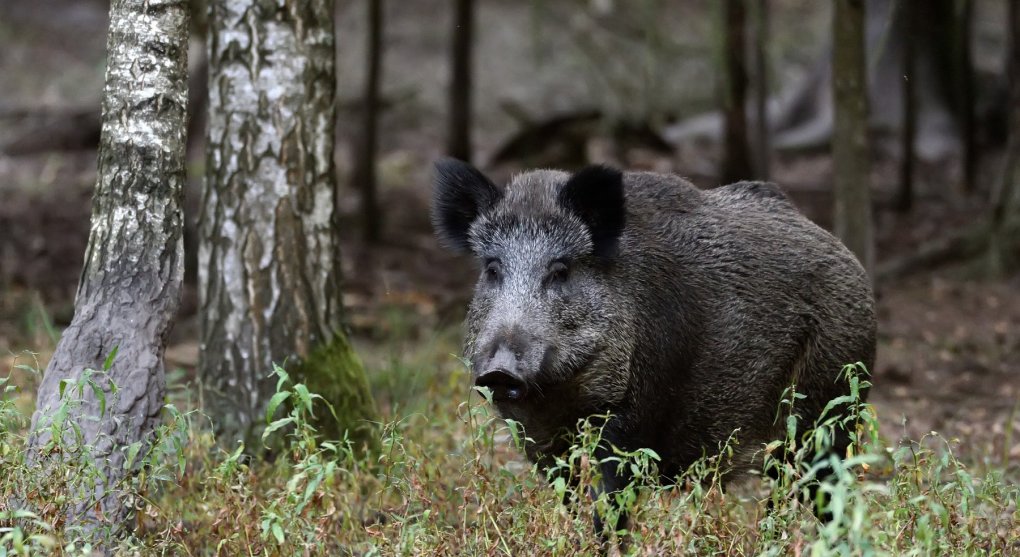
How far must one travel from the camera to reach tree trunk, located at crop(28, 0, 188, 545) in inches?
179

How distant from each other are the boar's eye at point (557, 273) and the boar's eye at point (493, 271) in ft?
0.67

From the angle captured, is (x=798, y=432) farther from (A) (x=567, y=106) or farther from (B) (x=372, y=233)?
(A) (x=567, y=106)

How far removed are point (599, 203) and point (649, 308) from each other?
50 cm

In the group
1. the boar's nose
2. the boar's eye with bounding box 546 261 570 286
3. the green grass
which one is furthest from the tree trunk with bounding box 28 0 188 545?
the boar's eye with bounding box 546 261 570 286

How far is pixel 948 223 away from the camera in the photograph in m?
12.7

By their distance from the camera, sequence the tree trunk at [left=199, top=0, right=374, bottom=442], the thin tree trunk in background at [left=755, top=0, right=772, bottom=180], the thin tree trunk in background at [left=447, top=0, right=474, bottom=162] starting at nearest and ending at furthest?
the tree trunk at [left=199, top=0, right=374, bottom=442]
the thin tree trunk in background at [left=755, top=0, right=772, bottom=180]
the thin tree trunk in background at [left=447, top=0, right=474, bottom=162]

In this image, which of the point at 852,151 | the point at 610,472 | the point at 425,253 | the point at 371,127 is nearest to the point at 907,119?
the point at 852,151

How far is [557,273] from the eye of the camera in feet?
15.9

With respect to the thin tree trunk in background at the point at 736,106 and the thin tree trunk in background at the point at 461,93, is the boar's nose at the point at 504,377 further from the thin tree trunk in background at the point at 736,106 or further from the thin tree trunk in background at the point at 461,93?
the thin tree trunk in background at the point at 461,93

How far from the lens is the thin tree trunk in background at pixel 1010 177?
9.74 m

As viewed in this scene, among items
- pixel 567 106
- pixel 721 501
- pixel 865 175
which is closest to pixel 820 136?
pixel 567 106

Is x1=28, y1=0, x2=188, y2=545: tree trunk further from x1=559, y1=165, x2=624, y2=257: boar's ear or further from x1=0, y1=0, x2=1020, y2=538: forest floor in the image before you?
x1=559, y1=165, x2=624, y2=257: boar's ear

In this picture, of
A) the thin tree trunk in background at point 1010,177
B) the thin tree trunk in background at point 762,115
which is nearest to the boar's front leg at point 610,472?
the thin tree trunk in background at point 1010,177

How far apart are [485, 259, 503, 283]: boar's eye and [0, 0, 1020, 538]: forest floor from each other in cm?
158
